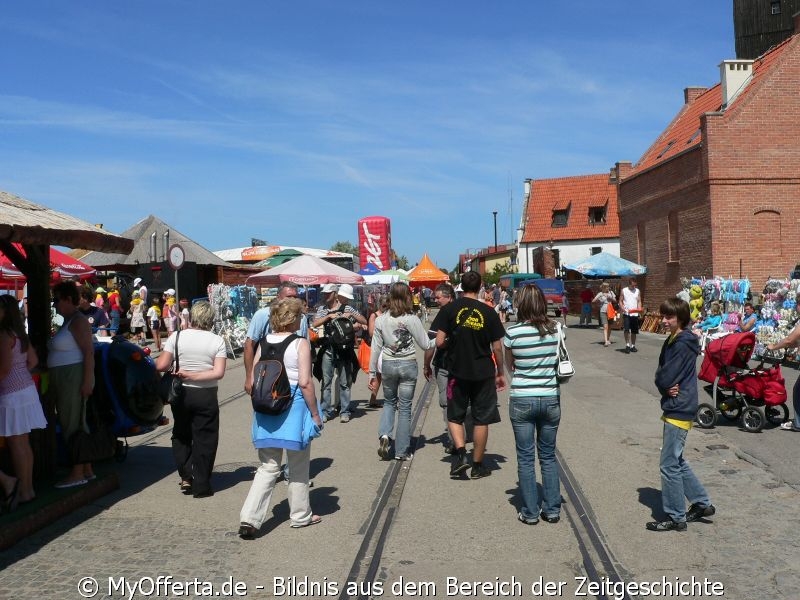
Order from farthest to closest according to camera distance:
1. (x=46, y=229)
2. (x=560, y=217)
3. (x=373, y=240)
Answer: (x=560, y=217) < (x=373, y=240) < (x=46, y=229)

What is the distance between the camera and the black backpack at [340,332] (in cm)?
1024

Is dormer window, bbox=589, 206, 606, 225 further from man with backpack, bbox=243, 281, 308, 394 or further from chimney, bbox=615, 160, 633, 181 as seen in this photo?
man with backpack, bbox=243, 281, 308, 394

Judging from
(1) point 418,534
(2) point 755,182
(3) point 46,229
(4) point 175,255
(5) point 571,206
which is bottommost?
(1) point 418,534

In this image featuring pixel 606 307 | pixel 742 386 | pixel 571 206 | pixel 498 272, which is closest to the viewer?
pixel 742 386

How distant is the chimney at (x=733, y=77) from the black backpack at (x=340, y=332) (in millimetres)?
22514

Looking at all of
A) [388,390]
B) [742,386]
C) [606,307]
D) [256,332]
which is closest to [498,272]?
[606,307]

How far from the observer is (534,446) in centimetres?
584

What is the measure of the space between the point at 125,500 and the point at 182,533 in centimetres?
119

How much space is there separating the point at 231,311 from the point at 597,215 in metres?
45.8

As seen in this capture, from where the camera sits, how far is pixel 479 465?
23.7ft

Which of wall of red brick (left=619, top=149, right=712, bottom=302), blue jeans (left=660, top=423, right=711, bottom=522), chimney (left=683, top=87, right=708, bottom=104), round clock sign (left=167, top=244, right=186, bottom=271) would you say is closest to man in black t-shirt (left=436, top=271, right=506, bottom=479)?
blue jeans (left=660, top=423, right=711, bottom=522)

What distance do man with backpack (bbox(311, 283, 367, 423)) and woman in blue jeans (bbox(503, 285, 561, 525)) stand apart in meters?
4.59

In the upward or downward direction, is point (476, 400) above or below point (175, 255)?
below

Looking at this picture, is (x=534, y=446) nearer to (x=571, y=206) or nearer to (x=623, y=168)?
(x=623, y=168)
